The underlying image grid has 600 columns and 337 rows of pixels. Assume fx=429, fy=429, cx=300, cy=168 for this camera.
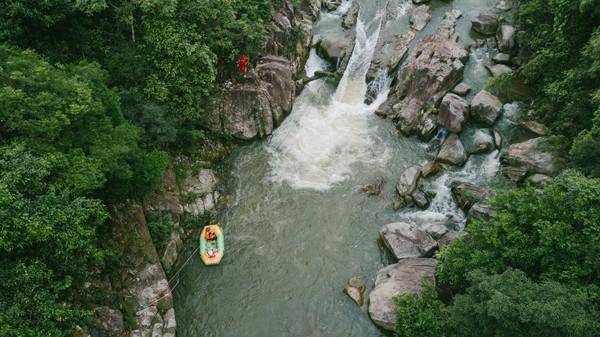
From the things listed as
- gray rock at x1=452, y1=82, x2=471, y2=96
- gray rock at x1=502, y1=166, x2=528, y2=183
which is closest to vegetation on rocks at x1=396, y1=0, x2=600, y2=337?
gray rock at x1=502, y1=166, x2=528, y2=183

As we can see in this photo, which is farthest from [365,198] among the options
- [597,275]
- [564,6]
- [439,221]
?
[564,6]

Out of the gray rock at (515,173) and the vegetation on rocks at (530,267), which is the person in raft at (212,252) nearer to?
the vegetation on rocks at (530,267)

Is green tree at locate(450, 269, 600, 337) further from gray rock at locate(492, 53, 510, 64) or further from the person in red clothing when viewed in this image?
gray rock at locate(492, 53, 510, 64)

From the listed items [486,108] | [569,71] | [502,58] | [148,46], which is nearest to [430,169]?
[486,108]

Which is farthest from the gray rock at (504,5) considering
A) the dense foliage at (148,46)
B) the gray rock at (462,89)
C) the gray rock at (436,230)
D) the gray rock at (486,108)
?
the dense foliage at (148,46)

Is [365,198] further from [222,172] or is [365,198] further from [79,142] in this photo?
[79,142]
